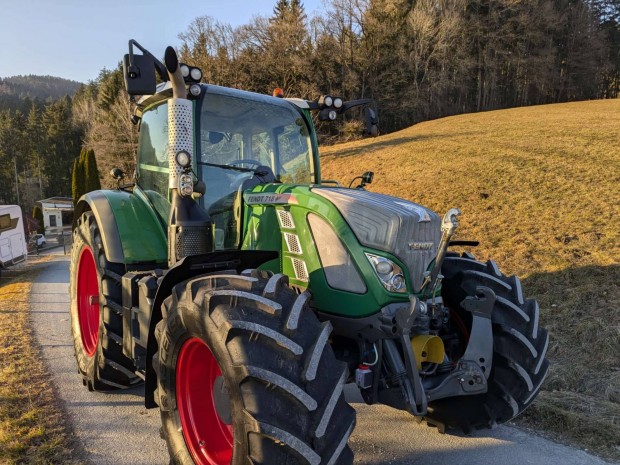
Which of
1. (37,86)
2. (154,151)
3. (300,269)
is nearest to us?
(300,269)

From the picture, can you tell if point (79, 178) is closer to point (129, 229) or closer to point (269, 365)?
point (129, 229)

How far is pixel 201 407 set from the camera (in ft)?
9.22

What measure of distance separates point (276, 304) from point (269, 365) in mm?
274

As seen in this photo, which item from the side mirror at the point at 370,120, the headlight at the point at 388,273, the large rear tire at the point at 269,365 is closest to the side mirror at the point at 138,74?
the large rear tire at the point at 269,365

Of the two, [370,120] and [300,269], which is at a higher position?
[370,120]

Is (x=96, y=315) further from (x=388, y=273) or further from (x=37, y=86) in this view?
(x=37, y=86)

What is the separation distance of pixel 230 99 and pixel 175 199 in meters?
1.03

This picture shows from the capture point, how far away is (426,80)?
42.1 metres

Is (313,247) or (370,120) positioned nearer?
(313,247)

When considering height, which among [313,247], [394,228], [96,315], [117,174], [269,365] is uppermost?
[117,174]

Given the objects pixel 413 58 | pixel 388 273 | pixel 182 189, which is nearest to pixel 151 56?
pixel 182 189

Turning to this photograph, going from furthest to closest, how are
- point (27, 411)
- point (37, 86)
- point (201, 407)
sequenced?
point (37, 86) < point (27, 411) < point (201, 407)

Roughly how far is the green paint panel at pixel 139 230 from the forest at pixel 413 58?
24148mm

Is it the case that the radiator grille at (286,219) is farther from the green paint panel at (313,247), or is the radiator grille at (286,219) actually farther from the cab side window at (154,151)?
the cab side window at (154,151)
